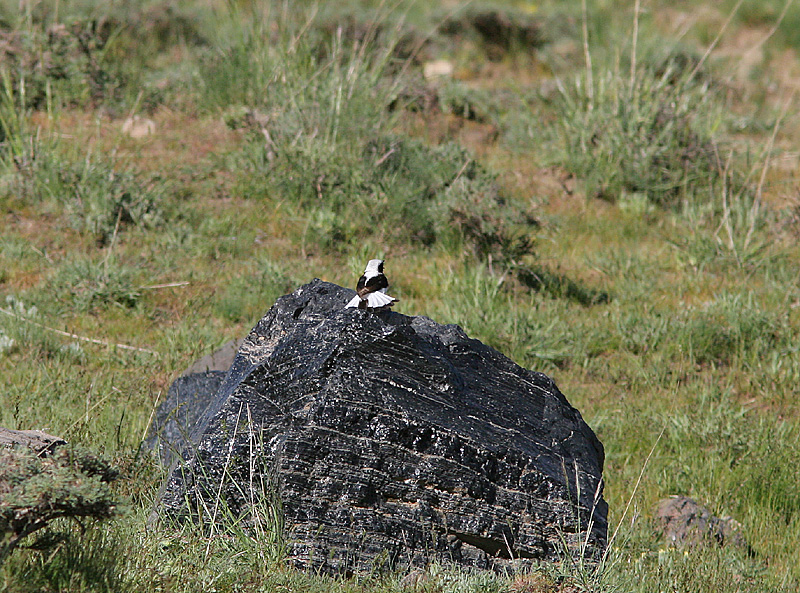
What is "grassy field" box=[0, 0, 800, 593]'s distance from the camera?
4195mm

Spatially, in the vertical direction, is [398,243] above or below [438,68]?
below

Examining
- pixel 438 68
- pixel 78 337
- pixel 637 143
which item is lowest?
pixel 78 337

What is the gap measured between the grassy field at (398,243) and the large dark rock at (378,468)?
152mm

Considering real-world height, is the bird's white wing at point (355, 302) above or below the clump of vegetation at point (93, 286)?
above

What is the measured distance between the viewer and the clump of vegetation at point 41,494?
102 inches

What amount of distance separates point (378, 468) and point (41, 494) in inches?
48.1

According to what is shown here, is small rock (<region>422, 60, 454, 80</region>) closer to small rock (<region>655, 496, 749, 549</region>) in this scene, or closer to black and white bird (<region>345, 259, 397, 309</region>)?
small rock (<region>655, 496, 749, 549</region>)

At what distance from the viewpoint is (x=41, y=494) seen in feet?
8.57

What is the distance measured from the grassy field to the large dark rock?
6.0 inches

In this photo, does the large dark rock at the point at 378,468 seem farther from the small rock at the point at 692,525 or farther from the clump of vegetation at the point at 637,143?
the clump of vegetation at the point at 637,143

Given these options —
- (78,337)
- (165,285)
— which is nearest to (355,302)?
(78,337)

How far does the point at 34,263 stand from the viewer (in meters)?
6.32

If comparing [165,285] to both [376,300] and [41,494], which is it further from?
[41,494]

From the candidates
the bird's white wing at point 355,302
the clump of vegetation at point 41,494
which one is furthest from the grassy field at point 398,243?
the bird's white wing at point 355,302
